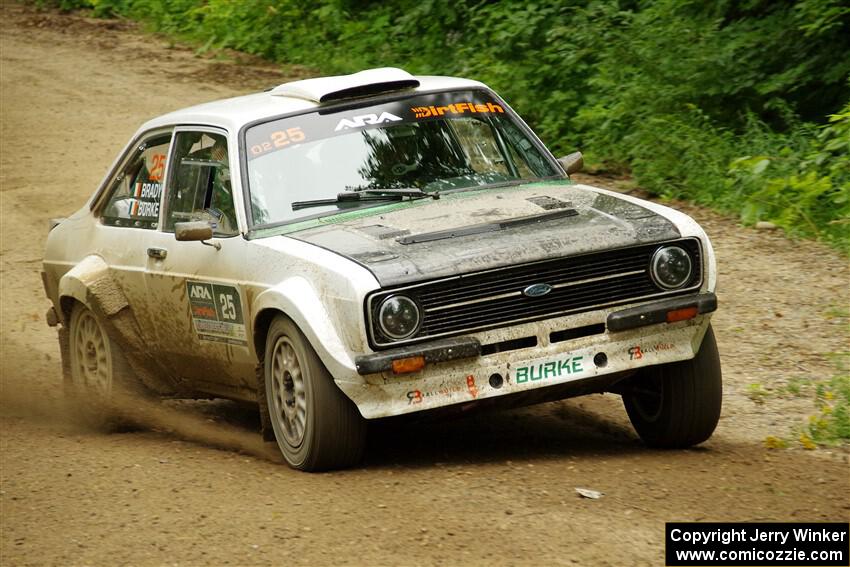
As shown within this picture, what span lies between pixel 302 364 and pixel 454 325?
731mm

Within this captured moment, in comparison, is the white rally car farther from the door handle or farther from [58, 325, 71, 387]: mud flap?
[58, 325, 71, 387]: mud flap

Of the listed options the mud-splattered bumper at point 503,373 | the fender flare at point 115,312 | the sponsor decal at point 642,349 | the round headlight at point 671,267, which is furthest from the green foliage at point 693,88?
the fender flare at point 115,312

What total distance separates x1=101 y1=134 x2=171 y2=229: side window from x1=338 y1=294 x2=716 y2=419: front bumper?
7.77 ft

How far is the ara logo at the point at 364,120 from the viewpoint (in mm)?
6832

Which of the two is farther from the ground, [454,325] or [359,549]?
[454,325]

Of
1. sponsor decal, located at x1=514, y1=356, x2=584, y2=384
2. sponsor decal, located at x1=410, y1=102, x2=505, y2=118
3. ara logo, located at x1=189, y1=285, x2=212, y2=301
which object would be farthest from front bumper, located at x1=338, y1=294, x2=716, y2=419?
sponsor decal, located at x1=410, y1=102, x2=505, y2=118

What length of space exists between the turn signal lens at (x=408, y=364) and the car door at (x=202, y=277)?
118 centimetres

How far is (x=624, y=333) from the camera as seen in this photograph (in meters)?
5.84

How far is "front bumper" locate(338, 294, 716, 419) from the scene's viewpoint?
5.64 m

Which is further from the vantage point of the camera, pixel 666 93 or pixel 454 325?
pixel 666 93

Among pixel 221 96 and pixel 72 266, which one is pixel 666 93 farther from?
pixel 221 96

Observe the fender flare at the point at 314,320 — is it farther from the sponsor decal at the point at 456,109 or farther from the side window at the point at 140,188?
the side window at the point at 140,188

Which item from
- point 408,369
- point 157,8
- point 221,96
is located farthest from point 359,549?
point 157,8

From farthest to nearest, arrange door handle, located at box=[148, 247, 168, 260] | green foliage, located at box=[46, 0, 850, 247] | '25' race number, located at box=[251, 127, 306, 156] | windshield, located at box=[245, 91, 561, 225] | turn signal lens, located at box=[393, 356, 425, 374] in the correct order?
green foliage, located at box=[46, 0, 850, 247]
door handle, located at box=[148, 247, 168, 260]
'25' race number, located at box=[251, 127, 306, 156]
windshield, located at box=[245, 91, 561, 225]
turn signal lens, located at box=[393, 356, 425, 374]
